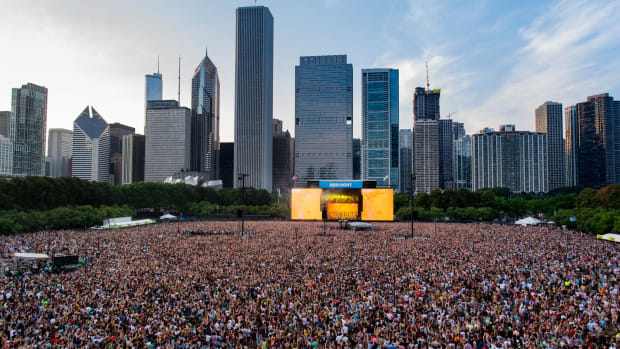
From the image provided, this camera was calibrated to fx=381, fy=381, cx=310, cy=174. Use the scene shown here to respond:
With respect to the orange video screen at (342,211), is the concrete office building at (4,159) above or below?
above

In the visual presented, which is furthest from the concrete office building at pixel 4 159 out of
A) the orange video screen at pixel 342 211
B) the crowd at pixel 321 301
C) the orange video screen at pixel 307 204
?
the crowd at pixel 321 301

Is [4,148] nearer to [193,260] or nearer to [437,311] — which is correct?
[193,260]

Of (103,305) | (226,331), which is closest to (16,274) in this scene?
(103,305)

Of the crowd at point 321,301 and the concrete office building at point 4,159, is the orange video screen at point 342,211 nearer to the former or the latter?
the crowd at point 321,301

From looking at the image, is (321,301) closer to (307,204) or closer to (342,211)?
(342,211)

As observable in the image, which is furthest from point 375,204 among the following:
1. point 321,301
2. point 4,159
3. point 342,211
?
point 4,159

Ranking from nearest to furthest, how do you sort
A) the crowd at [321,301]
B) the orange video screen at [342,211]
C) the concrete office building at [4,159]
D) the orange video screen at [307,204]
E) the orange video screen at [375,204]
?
the crowd at [321,301] → the orange video screen at [342,211] → the orange video screen at [375,204] → the orange video screen at [307,204] → the concrete office building at [4,159]
